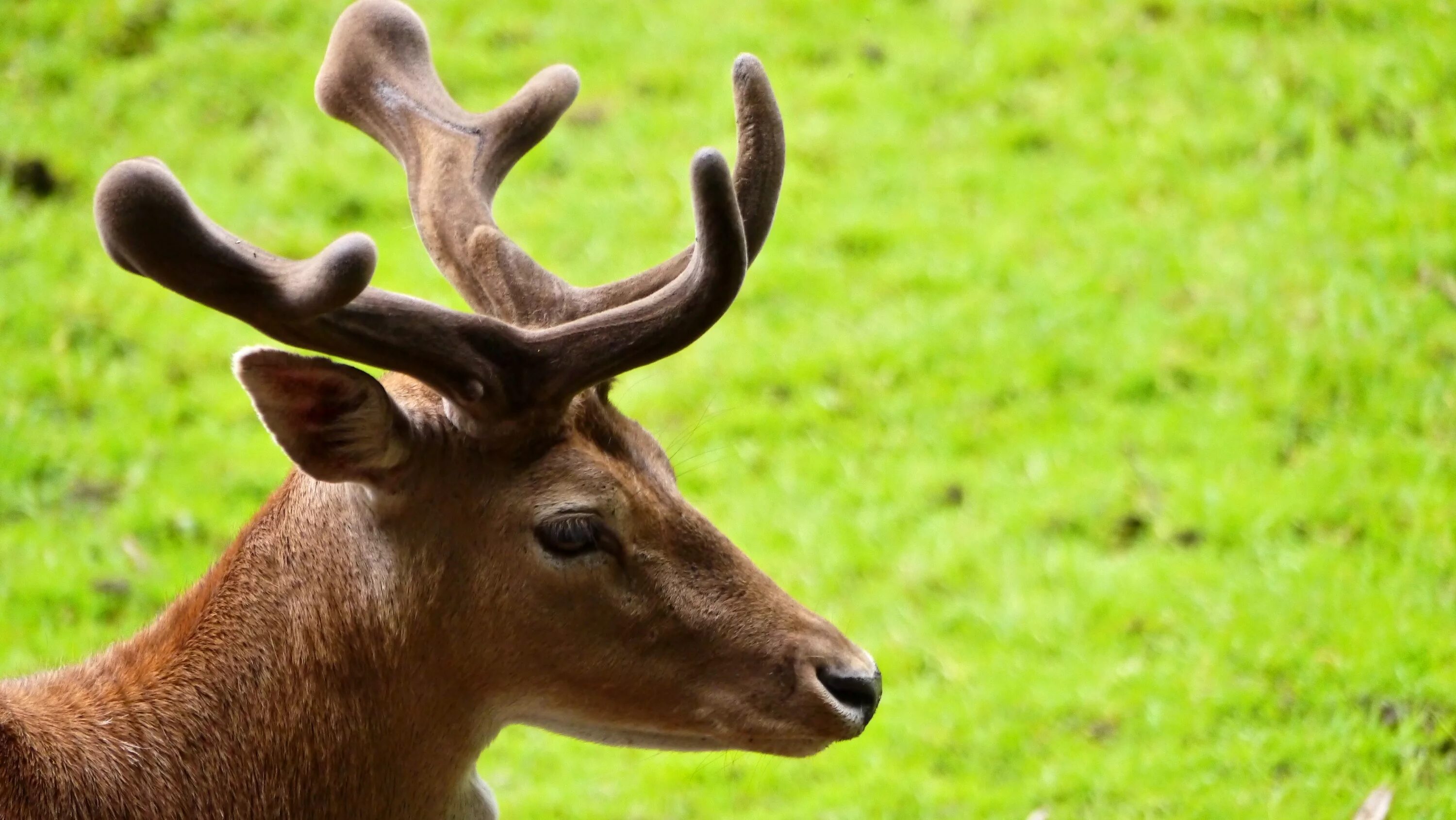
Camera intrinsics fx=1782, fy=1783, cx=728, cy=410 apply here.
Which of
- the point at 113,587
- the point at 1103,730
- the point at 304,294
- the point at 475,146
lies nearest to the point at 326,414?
the point at 304,294


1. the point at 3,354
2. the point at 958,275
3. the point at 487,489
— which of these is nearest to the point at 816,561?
the point at 958,275

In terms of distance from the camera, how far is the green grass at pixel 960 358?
212 inches

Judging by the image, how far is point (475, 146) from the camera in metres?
4.11

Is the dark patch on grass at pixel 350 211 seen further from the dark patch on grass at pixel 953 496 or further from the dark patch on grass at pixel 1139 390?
the dark patch on grass at pixel 1139 390

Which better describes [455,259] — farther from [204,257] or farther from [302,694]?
[302,694]

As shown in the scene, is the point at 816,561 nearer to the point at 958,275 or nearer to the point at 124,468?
the point at 958,275

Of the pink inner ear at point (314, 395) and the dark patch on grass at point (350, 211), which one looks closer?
the pink inner ear at point (314, 395)

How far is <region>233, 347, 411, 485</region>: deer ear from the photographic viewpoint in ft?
10.5

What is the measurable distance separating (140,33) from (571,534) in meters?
6.60

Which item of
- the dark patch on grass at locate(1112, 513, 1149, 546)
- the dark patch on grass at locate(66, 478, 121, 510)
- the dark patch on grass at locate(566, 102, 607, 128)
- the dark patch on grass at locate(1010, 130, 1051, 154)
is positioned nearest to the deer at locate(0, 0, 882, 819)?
the dark patch on grass at locate(1112, 513, 1149, 546)

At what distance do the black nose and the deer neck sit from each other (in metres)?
0.70

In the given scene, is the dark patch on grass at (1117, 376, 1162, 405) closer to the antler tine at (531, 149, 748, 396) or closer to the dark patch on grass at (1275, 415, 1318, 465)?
the dark patch on grass at (1275, 415, 1318, 465)

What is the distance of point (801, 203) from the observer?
800 centimetres

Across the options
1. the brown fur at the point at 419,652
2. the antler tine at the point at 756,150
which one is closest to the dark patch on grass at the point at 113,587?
the brown fur at the point at 419,652
